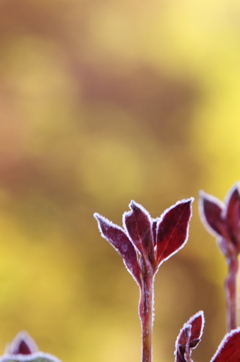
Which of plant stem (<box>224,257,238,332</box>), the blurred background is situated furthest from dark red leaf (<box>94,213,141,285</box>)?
the blurred background

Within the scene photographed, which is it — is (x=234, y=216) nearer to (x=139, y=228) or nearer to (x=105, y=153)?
(x=139, y=228)

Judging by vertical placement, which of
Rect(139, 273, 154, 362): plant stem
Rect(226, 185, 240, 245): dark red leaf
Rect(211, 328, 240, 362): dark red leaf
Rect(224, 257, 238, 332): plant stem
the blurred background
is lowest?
Rect(211, 328, 240, 362): dark red leaf

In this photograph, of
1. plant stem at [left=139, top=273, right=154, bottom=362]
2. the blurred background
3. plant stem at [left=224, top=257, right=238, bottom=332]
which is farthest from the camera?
the blurred background

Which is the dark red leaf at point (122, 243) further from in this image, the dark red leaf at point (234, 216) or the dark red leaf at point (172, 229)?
the dark red leaf at point (234, 216)

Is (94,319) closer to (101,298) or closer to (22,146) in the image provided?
(101,298)

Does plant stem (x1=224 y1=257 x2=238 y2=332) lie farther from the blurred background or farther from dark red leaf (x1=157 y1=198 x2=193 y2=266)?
the blurred background

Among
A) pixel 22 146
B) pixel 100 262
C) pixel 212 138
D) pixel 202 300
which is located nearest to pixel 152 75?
pixel 212 138

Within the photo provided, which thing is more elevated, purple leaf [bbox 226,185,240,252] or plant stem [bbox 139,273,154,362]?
purple leaf [bbox 226,185,240,252]
